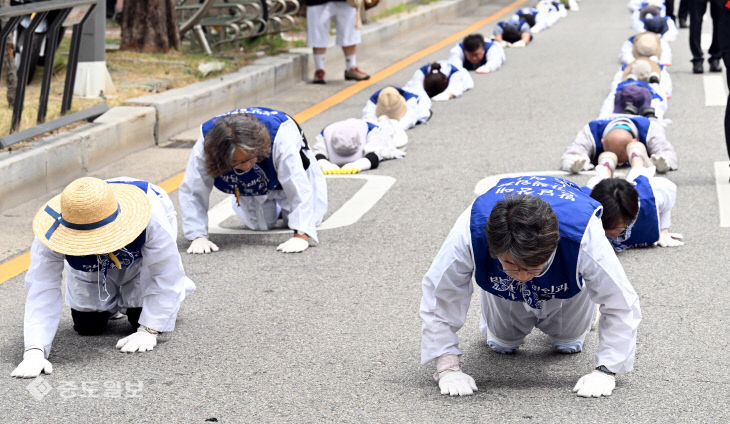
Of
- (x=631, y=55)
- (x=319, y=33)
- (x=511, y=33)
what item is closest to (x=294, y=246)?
(x=319, y=33)

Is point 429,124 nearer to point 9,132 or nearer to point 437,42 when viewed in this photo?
point 9,132

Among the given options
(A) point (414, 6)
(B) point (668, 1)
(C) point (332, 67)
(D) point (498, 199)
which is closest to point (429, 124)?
(C) point (332, 67)

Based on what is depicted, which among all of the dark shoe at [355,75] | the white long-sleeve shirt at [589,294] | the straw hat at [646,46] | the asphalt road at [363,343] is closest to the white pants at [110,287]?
the asphalt road at [363,343]

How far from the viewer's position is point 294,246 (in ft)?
19.7

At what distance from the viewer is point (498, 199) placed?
Result: 12.3ft

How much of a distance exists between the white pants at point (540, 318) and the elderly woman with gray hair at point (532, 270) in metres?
0.03

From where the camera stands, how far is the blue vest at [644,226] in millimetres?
5836

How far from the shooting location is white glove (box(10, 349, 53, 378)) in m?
4.20

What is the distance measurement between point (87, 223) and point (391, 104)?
558cm

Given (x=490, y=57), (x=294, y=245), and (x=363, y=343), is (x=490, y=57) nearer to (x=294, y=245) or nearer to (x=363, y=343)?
(x=294, y=245)

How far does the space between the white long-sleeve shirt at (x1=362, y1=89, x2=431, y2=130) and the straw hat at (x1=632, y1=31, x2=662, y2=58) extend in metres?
3.49

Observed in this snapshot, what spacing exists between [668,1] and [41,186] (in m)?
11.8

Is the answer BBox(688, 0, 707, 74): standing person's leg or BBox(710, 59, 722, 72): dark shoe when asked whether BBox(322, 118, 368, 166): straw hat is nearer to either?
BBox(688, 0, 707, 74): standing person's leg
